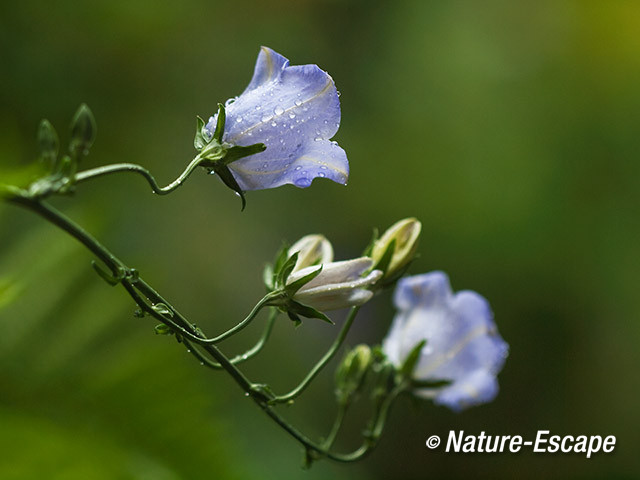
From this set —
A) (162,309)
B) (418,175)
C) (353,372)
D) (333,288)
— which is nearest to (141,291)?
(162,309)

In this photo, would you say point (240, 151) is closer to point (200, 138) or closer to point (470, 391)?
point (200, 138)

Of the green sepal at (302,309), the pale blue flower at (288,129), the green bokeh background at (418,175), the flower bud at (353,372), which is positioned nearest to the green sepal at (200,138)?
the pale blue flower at (288,129)

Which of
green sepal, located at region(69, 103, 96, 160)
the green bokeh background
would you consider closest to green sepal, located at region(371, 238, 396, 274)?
green sepal, located at region(69, 103, 96, 160)

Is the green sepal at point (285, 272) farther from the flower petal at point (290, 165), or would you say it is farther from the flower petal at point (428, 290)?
the flower petal at point (428, 290)

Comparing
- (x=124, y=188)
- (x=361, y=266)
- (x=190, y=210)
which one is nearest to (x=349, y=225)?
(x=190, y=210)

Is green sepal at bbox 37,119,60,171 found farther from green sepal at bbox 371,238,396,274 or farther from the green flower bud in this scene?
green sepal at bbox 371,238,396,274

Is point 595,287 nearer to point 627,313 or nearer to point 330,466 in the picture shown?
point 627,313

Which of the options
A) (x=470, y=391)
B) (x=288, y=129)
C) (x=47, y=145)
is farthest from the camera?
(x=470, y=391)
